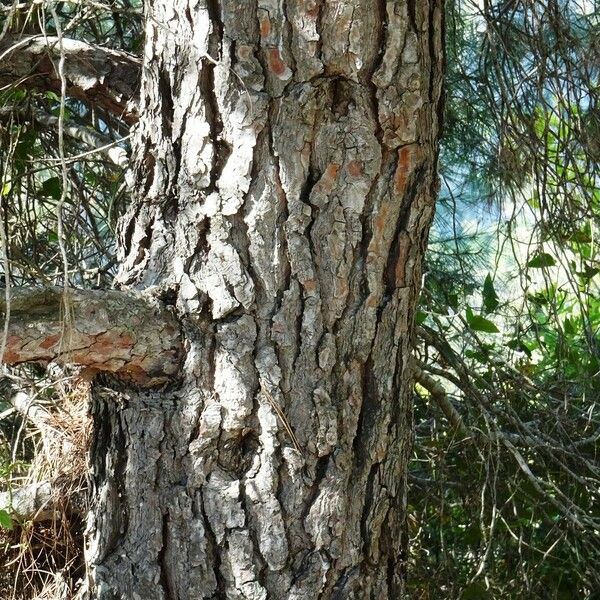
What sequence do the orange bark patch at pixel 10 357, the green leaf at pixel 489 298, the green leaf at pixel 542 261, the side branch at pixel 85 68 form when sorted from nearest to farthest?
the orange bark patch at pixel 10 357 → the side branch at pixel 85 68 → the green leaf at pixel 542 261 → the green leaf at pixel 489 298

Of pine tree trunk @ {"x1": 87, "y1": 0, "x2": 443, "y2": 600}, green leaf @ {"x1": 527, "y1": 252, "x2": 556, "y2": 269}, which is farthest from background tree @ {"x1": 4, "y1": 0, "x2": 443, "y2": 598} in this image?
green leaf @ {"x1": 527, "y1": 252, "x2": 556, "y2": 269}

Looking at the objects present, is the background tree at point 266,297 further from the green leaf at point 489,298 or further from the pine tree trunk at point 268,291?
the green leaf at point 489,298

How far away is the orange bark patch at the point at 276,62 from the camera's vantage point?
143 cm

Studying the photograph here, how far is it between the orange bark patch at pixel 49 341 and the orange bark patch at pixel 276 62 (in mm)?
536

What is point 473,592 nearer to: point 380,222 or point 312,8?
point 380,222

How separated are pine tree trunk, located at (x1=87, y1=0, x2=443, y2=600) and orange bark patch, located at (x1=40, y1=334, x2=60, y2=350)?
0.57 ft

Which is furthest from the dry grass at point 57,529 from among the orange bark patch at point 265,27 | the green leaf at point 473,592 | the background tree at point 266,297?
the green leaf at point 473,592

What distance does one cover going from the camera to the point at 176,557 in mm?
1444

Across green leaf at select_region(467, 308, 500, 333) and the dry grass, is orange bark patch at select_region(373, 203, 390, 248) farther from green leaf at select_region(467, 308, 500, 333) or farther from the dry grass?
green leaf at select_region(467, 308, 500, 333)

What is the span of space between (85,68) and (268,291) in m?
0.84

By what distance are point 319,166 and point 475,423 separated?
1121 mm

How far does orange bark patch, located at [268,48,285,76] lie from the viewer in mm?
1428

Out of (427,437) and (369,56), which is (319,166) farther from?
(427,437)

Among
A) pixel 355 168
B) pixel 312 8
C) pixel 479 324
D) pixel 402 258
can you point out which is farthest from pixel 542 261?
pixel 312 8
